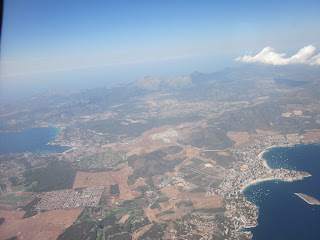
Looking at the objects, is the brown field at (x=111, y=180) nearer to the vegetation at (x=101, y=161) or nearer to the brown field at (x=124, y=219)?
the vegetation at (x=101, y=161)

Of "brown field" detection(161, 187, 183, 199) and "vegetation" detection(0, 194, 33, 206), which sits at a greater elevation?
"vegetation" detection(0, 194, 33, 206)

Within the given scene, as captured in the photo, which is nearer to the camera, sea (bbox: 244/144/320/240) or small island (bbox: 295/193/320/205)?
sea (bbox: 244/144/320/240)

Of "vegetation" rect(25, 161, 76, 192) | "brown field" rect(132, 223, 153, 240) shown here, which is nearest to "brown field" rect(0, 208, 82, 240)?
"vegetation" rect(25, 161, 76, 192)

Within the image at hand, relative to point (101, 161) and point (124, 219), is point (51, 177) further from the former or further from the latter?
point (124, 219)

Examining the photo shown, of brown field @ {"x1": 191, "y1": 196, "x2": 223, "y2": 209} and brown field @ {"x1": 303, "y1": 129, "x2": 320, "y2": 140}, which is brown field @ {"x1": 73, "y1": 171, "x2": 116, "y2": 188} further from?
brown field @ {"x1": 303, "y1": 129, "x2": 320, "y2": 140}

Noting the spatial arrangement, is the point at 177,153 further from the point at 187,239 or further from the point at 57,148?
the point at 57,148

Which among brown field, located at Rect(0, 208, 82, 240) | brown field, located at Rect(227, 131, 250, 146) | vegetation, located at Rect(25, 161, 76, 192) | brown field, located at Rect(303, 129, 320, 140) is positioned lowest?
vegetation, located at Rect(25, 161, 76, 192)

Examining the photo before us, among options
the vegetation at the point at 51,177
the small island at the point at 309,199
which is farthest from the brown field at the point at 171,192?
the vegetation at the point at 51,177
